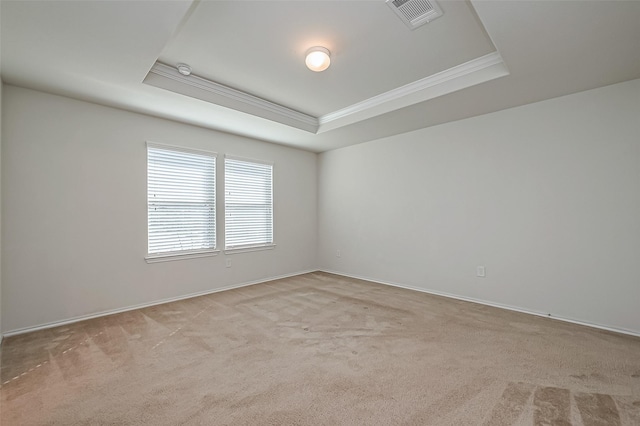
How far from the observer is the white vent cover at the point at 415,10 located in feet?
6.89

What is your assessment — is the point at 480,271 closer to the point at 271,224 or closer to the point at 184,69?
the point at 271,224

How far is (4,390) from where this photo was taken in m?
1.98

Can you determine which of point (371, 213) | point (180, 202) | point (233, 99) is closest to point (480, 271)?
point (371, 213)

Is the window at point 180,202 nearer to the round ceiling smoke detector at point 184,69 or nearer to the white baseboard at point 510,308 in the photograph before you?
the round ceiling smoke detector at point 184,69

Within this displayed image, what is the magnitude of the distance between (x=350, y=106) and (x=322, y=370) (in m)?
3.36

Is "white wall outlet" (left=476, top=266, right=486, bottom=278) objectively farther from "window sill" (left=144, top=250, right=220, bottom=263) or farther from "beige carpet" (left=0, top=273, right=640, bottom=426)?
"window sill" (left=144, top=250, right=220, bottom=263)

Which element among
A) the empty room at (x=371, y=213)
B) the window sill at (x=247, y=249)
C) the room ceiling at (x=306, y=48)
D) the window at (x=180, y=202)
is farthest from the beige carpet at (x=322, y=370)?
the room ceiling at (x=306, y=48)

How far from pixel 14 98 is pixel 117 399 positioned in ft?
10.7

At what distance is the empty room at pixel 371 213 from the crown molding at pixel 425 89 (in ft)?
0.09

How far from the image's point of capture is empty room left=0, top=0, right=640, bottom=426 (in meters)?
1.96

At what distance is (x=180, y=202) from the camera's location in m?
4.16

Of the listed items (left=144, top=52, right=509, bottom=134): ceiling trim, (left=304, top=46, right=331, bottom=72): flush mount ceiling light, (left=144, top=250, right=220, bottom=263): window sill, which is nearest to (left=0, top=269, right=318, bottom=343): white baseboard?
(left=144, top=250, right=220, bottom=263): window sill

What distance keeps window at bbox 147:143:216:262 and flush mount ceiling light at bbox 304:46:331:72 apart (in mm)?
2456

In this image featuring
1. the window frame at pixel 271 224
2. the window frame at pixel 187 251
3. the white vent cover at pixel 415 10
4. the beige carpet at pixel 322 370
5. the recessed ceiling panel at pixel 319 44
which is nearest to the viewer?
the beige carpet at pixel 322 370
